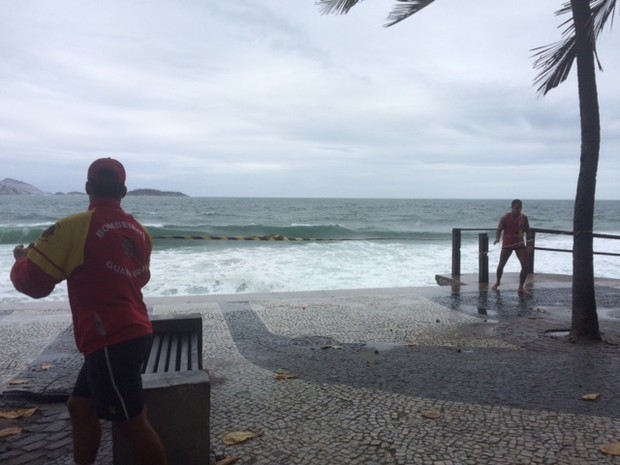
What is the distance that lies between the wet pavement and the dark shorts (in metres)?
0.94

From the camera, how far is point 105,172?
277 centimetres

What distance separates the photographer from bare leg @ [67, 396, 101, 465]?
9.39ft

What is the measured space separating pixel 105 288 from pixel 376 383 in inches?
110

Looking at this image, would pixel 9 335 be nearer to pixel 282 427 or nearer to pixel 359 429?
pixel 282 427

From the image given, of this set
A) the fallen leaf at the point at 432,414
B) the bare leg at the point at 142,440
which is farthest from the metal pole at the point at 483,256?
the bare leg at the point at 142,440

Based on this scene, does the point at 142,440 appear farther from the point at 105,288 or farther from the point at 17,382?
the point at 17,382

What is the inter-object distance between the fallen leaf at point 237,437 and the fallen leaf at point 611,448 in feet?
7.26

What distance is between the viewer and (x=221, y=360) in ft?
17.9

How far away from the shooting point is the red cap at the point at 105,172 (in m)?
2.75

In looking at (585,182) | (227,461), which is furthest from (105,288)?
(585,182)

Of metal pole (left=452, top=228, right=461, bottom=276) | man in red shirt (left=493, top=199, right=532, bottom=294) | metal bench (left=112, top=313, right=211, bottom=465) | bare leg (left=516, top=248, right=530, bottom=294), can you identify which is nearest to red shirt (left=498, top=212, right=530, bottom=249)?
man in red shirt (left=493, top=199, right=532, bottom=294)

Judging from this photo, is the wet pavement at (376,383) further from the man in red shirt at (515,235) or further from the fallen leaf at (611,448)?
the man in red shirt at (515,235)

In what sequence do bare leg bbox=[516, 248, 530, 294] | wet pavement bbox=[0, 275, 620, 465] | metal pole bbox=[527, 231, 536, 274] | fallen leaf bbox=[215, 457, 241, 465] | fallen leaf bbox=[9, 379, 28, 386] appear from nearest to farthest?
fallen leaf bbox=[215, 457, 241, 465], wet pavement bbox=[0, 275, 620, 465], fallen leaf bbox=[9, 379, 28, 386], bare leg bbox=[516, 248, 530, 294], metal pole bbox=[527, 231, 536, 274]

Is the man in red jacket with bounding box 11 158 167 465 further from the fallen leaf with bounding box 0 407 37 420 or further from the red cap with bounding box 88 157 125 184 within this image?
the fallen leaf with bounding box 0 407 37 420
